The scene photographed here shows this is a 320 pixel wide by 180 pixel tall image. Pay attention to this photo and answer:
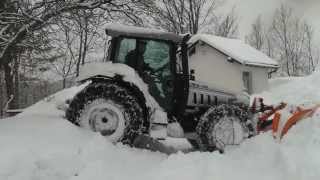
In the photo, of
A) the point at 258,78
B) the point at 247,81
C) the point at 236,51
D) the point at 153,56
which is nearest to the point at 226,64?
the point at 236,51

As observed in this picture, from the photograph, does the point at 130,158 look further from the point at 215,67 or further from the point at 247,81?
the point at 247,81

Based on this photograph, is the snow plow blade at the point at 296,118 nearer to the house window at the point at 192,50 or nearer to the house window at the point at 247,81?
the house window at the point at 192,50

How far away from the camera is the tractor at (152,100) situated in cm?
945

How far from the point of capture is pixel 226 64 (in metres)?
31.6

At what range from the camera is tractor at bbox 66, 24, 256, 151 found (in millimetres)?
9453

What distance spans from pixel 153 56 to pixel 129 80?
29.7 inches

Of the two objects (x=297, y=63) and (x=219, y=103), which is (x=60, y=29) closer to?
(x=219, y=103)

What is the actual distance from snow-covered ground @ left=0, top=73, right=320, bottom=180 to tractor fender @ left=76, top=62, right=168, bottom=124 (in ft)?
2.53

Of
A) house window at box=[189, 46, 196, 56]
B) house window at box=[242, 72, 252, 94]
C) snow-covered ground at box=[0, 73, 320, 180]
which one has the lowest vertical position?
snow-covered ground at box=[0, 73, 320, 180]

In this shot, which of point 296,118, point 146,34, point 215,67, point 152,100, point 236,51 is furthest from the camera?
point 236,51

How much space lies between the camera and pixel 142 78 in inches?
391

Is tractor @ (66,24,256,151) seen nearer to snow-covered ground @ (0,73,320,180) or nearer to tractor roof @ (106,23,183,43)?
tractor roof @ (106,23,183,43)

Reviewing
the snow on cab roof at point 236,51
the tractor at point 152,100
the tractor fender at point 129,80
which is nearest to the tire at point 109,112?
the tractor at point 152,100

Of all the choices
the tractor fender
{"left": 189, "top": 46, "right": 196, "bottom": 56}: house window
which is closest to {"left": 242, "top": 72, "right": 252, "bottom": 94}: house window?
{"left": 189, "top": 46, "right": 196, "bottom": 56}: house window
